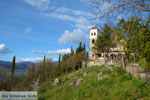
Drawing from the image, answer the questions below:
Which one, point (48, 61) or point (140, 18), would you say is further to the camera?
point (48, 61)

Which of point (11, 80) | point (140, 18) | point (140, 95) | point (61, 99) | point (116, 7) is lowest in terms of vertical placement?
point (11, 80)

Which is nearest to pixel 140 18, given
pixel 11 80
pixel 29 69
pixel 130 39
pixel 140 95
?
pixel 140 95

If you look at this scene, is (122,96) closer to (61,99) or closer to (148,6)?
(61,99)

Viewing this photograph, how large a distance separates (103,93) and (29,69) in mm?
22920

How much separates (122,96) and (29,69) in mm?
23760

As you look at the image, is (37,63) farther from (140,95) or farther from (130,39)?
(140,95)

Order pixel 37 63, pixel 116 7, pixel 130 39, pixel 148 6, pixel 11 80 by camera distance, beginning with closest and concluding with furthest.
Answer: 1. pixel 148 6
2. pixel 116 7
3. pixel 130 39
4. pixel 11 80
5. pixel 37 63

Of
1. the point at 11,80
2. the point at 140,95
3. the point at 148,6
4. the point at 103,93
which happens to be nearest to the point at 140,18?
the point at 148,6

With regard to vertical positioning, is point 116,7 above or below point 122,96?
above

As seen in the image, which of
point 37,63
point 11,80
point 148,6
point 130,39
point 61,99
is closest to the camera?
point 148,6

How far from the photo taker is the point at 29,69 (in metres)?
26.1

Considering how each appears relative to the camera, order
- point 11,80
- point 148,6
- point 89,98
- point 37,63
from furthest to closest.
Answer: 1. point 37,63
2. point 11,80
3. point 89,98
4. point 148,6

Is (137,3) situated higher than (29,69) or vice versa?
(137,3)

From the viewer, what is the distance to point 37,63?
1126 inches
